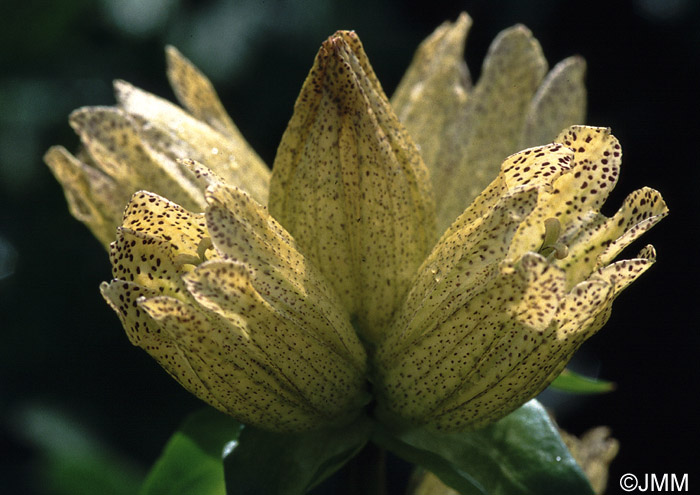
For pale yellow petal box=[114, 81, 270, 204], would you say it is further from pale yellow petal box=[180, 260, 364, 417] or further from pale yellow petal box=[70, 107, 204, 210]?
pale yellow petal box=[180, 260, 364, 417]

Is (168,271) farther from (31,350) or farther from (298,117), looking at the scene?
(31,350)

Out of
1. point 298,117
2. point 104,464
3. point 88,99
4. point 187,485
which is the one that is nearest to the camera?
point 298,117

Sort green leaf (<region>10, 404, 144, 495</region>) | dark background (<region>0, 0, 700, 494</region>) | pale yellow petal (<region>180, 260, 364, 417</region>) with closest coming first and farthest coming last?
pale yellow petal (<region>180, 260, 364, 417</region>) → green leaf (<region>10, 404, 144, 495</region>) → dark background (<region>0, 0, 700, 494</region>)

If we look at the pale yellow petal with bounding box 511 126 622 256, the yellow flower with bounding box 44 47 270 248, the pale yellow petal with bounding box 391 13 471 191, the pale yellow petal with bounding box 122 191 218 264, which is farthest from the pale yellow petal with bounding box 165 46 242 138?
the pale yellow petal with bounding box 511 126 622 256

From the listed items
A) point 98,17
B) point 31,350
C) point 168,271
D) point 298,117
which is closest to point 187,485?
point 168,271

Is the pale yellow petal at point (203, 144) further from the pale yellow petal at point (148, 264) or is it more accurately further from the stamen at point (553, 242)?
the stamen at point (553, 242)
